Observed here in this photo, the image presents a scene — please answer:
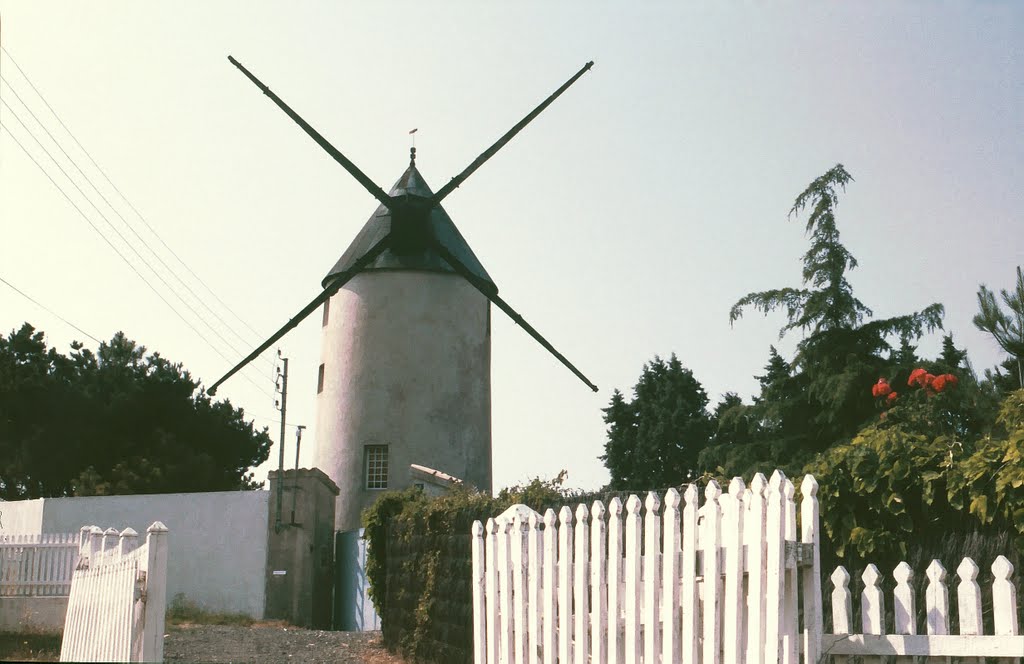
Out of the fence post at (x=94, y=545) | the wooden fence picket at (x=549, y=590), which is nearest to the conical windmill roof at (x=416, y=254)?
the fence post at (x=94, y=545)

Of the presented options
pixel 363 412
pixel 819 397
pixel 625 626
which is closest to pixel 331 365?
pixel 363 412

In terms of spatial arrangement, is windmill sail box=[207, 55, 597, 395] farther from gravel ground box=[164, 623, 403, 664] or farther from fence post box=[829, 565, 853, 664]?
fence post box=[829, 565, 853, 664]

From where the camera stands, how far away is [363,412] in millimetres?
28484

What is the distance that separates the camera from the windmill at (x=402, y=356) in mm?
28250

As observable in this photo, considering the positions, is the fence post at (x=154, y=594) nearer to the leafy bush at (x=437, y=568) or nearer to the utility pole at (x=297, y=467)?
the leafy bush at (x=437, y=568)

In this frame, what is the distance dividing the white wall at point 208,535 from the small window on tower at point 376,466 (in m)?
3.33

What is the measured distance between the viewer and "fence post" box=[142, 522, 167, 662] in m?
7.47

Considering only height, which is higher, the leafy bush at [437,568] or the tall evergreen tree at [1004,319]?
the tall evergreen tree at [1004,319]

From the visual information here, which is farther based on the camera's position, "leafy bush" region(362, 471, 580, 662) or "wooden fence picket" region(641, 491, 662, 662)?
"leafy bush" region(362, 471, 580, 662)

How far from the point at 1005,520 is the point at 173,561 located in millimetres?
22369

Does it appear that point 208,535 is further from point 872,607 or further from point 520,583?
point 872,607

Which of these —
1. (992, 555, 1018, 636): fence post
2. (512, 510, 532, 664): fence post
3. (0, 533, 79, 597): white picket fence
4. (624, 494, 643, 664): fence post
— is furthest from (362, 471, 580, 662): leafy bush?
(0, 533, 79, 597): white picket fence

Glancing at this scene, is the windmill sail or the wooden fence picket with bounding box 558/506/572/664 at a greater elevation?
the windmill sail

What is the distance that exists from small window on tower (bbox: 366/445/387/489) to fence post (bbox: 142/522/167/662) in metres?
20.7
